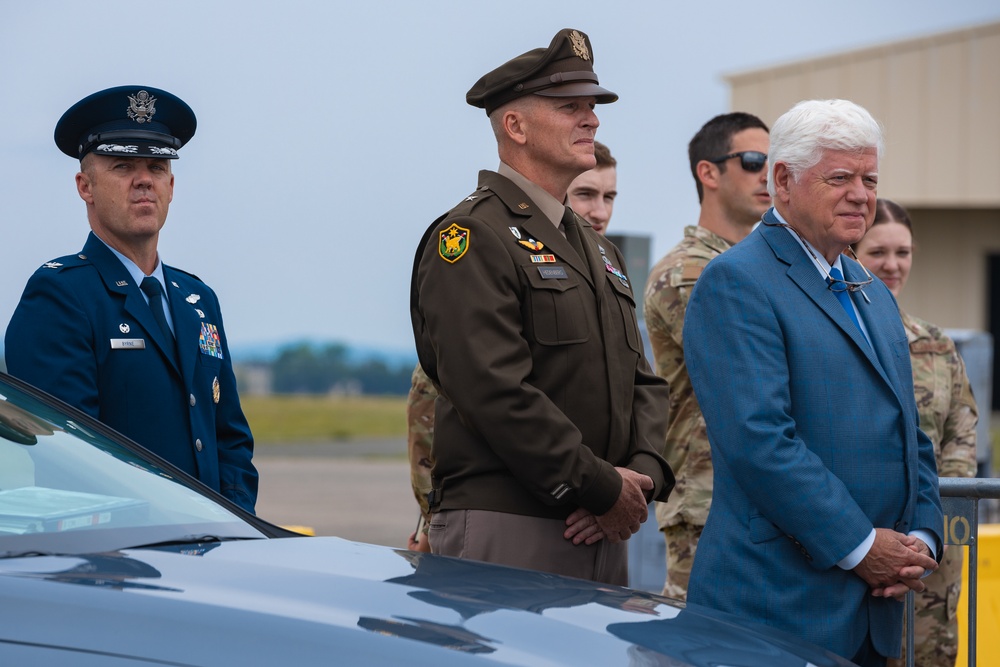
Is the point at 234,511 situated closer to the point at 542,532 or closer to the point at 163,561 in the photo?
the point at 163,561

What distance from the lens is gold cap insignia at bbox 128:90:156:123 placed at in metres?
3.80

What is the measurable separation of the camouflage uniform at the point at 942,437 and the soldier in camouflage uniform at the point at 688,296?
0.69 metres

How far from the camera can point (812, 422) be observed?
3008 millimetres

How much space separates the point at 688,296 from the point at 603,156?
3.41 feet

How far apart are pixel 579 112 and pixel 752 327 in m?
0.90

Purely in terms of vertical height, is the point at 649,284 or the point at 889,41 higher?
the point at 889,41

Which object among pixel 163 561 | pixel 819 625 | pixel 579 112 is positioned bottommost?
pixel 819 625

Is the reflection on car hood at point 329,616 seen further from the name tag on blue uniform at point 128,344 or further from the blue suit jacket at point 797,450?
the name tag on blue uniform at point 128,344

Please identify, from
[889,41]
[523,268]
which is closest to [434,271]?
[523,268]

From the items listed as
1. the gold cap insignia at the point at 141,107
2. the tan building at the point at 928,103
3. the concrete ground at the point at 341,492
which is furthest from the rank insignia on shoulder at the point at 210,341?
the tan building at the point at 928,103

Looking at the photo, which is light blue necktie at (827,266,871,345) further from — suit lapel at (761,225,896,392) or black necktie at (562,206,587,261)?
black necktie at (562,206,587,261)

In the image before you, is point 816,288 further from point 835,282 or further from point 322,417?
point 322,417

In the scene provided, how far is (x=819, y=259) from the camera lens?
3188 mm

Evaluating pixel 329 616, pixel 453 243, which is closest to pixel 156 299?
pixel 453 243
